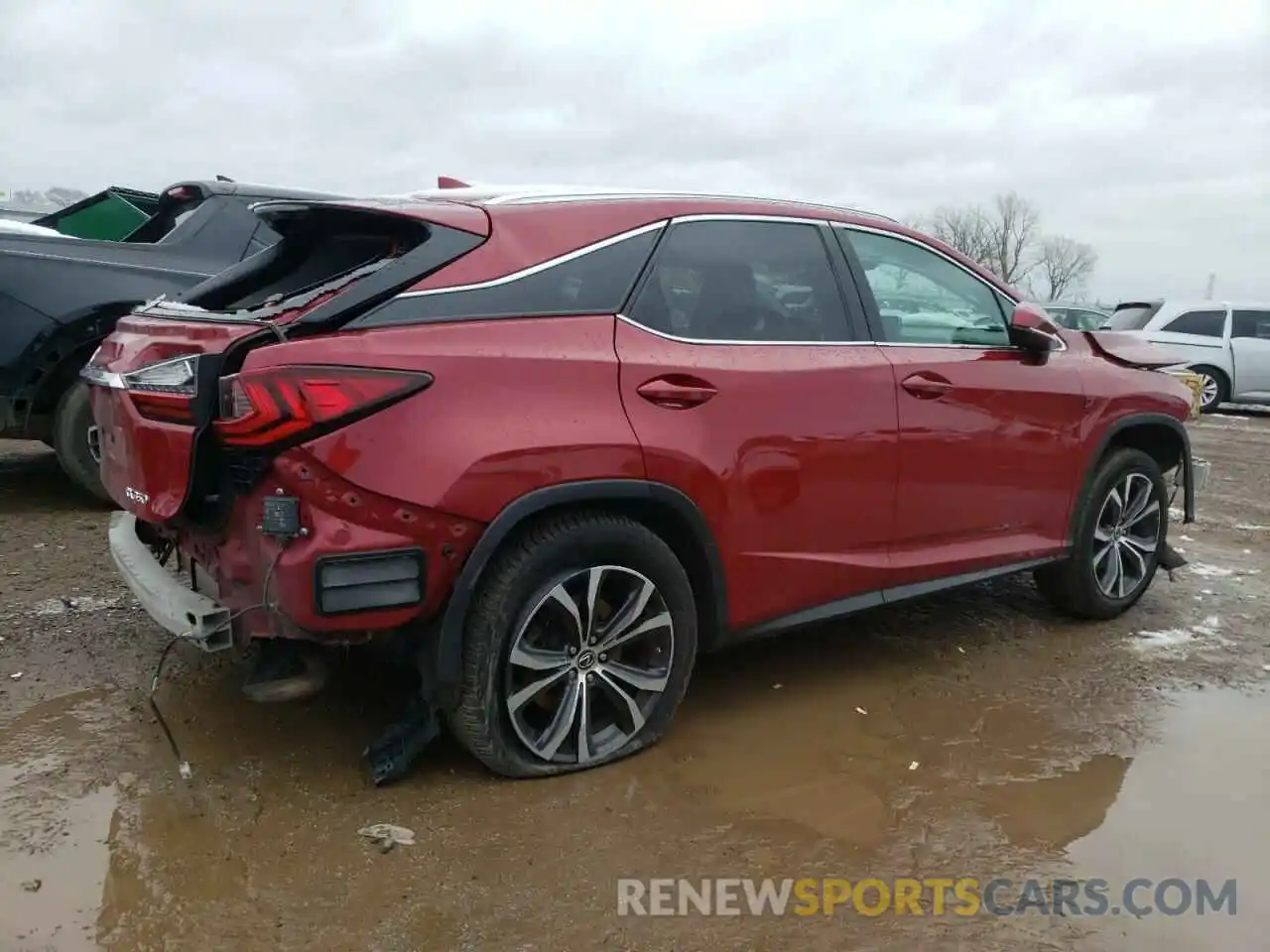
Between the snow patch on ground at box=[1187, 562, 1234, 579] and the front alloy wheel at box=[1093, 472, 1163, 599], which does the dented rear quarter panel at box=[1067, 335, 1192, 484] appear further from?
the snow patch on ground at box=[1187, 562, 1234, 579]

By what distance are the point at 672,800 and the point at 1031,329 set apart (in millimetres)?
2360

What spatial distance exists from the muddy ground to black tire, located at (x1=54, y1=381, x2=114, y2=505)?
1266mm

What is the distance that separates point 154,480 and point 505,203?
1278 millimetres

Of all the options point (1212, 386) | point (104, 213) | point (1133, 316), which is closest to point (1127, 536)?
point (104, 213)

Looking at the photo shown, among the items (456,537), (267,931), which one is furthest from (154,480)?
(267,931)

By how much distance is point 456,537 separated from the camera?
2779mm

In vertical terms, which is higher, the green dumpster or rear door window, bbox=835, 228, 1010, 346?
the green dumpster

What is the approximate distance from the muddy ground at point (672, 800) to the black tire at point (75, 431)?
1266 millimetres

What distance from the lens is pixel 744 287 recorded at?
11.4ft

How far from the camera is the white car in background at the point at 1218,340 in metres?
14.4

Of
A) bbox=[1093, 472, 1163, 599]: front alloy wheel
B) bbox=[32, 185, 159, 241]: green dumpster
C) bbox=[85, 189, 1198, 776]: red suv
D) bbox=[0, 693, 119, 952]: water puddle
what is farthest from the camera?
bbox=[32, 185, 159, 241]: green dumpster

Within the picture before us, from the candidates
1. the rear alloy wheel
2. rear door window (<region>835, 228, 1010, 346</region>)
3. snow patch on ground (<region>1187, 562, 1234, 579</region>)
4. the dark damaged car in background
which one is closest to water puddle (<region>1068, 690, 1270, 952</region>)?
rear door window (<region>835, 228, 1010, 346</region>)

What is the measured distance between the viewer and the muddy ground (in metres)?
2.49

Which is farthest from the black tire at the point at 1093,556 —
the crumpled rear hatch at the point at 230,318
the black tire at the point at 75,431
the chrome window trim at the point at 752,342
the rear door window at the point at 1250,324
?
the rear door window at the point at 1250,324
